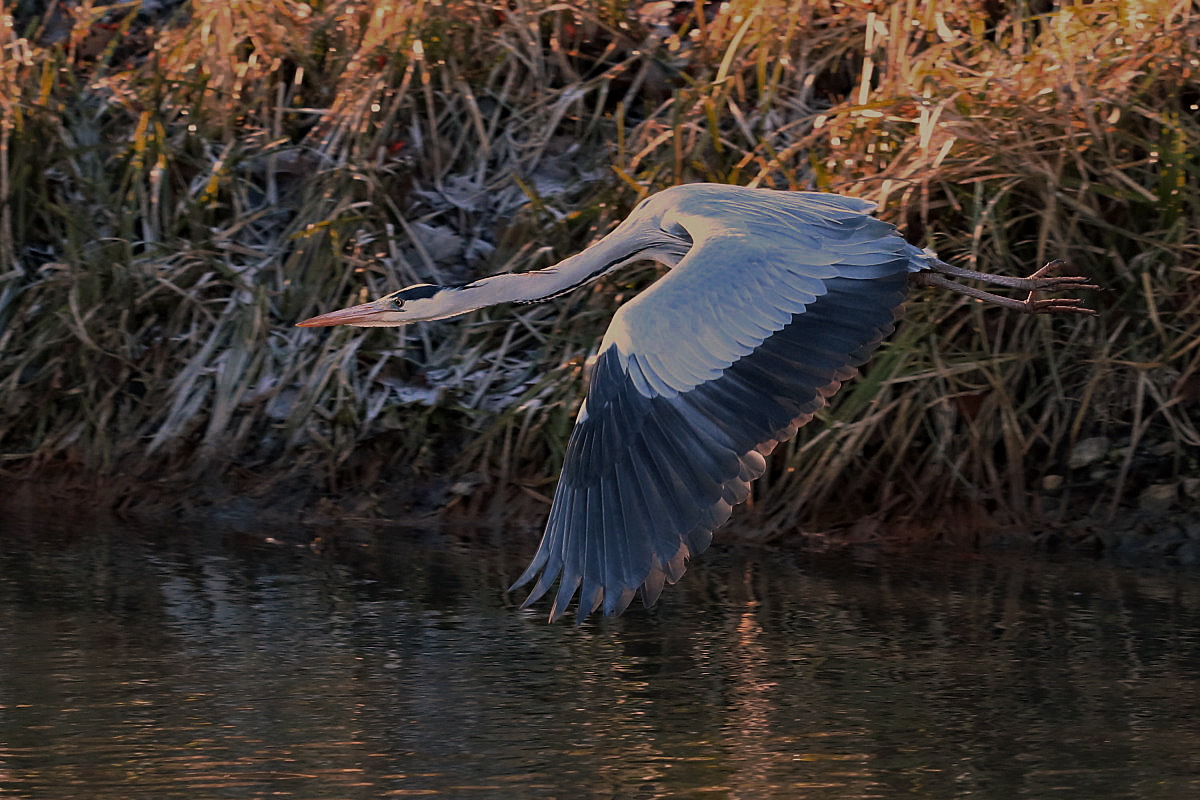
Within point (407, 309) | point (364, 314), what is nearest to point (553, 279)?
point (407, 309)

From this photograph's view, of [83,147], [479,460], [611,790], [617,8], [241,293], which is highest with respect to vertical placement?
[617,8]

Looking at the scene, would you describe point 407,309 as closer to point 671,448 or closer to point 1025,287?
point 671,448

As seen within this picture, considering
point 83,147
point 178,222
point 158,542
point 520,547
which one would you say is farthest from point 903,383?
point 83,147

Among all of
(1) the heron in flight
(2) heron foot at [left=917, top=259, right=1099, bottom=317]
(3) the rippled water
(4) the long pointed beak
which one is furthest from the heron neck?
(2) heron foot at [left=917, top=259, right=1099, bottom=317]

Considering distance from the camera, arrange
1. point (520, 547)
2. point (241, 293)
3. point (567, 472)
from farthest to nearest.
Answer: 1. point (241, 293)
2. point (520, 547)
3. point (567, 472)

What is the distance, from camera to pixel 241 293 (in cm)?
715

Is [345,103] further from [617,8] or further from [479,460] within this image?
[479,460]

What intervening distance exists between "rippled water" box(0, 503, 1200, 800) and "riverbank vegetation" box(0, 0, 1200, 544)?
69 centimetres

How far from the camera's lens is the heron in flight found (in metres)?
3.85

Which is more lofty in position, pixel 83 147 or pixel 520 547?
pixel 83 147

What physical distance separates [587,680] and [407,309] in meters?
1.52

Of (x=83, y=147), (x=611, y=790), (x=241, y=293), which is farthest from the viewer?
(x=83, y=147)

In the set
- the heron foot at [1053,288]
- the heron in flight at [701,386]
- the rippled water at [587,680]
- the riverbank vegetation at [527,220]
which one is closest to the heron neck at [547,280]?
the heron in flight at [701,386]

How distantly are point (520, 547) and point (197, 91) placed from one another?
311 centimetres
